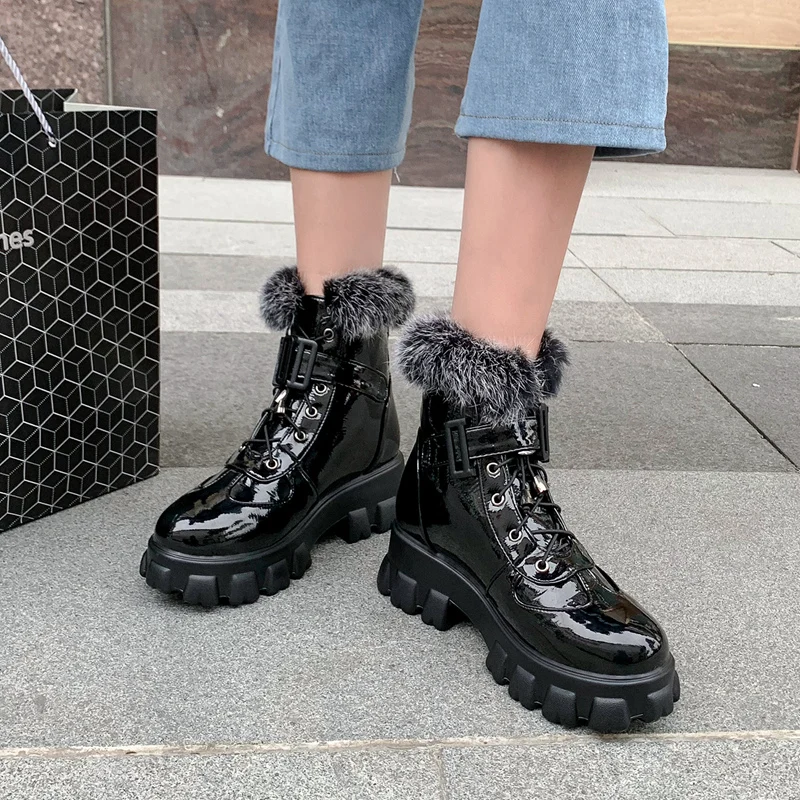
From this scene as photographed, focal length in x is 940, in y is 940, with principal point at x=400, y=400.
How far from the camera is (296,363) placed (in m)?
1.11

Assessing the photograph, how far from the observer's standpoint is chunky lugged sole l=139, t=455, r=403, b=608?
40.1 inches

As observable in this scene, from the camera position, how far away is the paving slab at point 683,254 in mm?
2850

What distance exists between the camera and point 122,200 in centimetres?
118

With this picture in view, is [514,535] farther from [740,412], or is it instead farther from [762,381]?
[762,381]

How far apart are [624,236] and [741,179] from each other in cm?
144

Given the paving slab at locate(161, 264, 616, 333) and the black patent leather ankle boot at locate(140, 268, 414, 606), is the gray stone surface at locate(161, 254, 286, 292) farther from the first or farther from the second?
the black patent leather ankle boot at locate(140, 268, 414, 606)

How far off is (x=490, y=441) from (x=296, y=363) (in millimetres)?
268

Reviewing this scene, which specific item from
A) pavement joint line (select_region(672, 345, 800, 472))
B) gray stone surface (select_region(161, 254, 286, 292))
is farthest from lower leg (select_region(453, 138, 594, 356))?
gray stone surface (select_region(161, 254, 286, 292))

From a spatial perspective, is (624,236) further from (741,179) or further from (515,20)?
(515,20)

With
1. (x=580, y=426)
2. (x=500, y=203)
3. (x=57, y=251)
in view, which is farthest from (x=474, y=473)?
(x=580, y=426)

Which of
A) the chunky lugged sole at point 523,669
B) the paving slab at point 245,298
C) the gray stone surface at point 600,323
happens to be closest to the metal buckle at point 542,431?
the chunky lugged sole at point 523,669

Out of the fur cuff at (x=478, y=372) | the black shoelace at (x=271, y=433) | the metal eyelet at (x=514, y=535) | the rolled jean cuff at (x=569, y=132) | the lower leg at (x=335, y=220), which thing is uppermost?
the rolled jean cuff at (x=569, y=132)

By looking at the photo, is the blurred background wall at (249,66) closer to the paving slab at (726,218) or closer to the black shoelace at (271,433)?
the paving slab at (726,218)

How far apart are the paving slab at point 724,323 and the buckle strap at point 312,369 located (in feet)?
3.92
